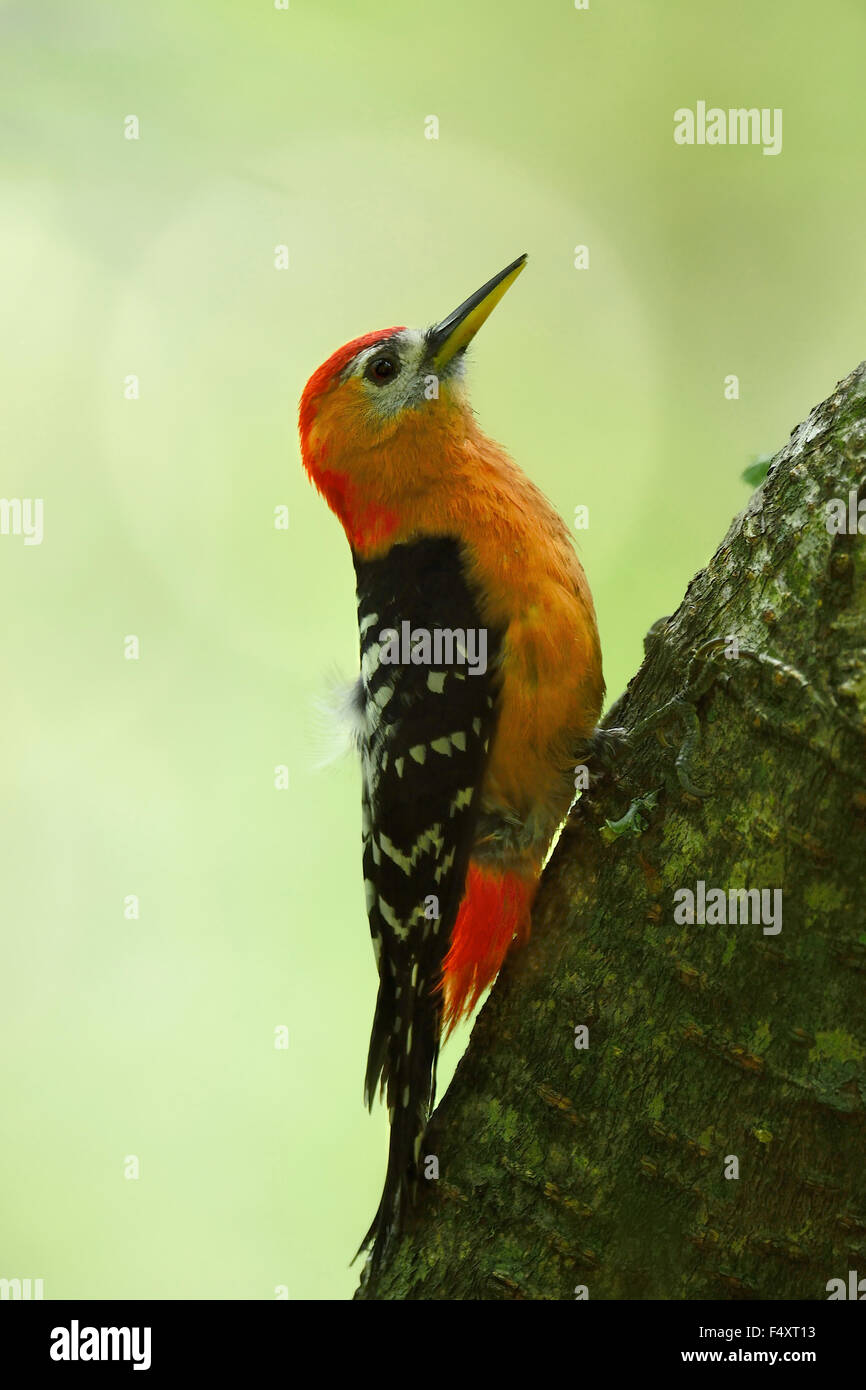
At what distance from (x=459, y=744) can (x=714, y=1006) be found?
0.93 meters

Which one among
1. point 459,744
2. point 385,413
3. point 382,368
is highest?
point 382,368

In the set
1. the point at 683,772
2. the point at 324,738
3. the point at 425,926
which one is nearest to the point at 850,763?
the point at 683,772

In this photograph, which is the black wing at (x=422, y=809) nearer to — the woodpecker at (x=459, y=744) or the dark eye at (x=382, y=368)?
the woodpecker at (x=459, y=744)

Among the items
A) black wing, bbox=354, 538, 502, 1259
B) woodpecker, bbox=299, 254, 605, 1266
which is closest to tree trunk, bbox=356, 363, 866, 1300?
woodpecker, bbox=299, 254, 605, 1266

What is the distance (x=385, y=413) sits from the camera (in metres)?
3.03

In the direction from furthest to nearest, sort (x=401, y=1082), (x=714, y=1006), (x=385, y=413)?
(x=385, y=413) → (x=401, y=1082) → (x=714, y=1006)

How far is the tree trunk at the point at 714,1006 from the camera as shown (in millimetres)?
1744

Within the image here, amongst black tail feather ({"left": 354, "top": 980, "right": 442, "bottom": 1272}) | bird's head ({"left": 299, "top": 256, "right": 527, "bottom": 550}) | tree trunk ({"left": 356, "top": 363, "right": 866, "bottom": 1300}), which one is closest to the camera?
tree trunk ({"left": 356, "top": 363, "right": 866, "bottom": 1300})

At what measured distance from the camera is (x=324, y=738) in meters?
3.04

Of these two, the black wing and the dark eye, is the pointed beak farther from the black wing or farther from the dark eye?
the black wing

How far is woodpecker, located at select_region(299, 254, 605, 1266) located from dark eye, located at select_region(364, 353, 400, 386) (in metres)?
0.44

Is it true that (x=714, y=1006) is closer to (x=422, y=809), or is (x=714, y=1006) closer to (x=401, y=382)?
(x=422, y=809)

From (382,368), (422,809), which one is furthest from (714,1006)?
(382,368)

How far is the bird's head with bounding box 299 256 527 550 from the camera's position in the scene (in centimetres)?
296
